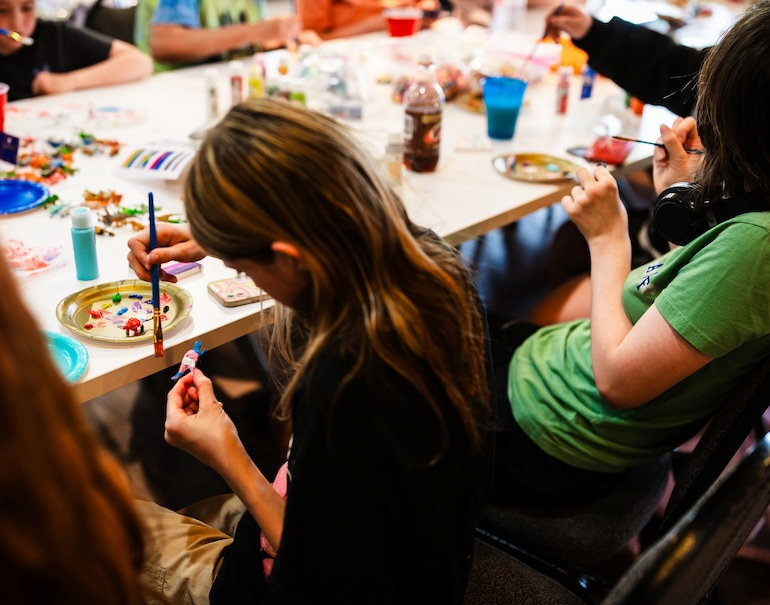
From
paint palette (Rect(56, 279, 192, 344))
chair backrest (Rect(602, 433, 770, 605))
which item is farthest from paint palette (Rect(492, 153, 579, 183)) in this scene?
chair backrest (Rect(602, 433, 770, 605))

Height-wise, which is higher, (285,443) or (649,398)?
(649,398)

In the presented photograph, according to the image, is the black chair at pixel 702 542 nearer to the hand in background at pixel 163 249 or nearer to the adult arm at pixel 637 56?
the hand in background at pixel 163 249

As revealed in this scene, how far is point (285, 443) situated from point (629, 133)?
131cm

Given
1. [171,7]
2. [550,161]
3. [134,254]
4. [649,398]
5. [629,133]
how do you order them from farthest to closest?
[171,7] < [629,133] < [550,161] < [134,254] < [649,398]

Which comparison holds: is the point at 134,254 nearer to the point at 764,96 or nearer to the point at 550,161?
the point at 764,96

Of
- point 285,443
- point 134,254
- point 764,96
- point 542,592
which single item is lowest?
Result: point 285,443

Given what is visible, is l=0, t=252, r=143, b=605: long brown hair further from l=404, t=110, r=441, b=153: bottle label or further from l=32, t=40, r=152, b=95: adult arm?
l=32, t=40, r=152, b=95: adult arm

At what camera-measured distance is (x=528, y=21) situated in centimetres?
339

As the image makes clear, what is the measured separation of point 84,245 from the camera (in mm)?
1293

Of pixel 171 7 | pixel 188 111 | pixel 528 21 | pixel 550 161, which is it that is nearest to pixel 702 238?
pixel 550 161

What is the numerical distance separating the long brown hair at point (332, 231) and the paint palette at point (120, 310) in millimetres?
395

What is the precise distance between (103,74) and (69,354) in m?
1.49

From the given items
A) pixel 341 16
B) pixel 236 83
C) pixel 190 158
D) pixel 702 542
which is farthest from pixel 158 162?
pixel 341 16

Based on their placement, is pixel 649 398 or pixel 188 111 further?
pixel 188 111
